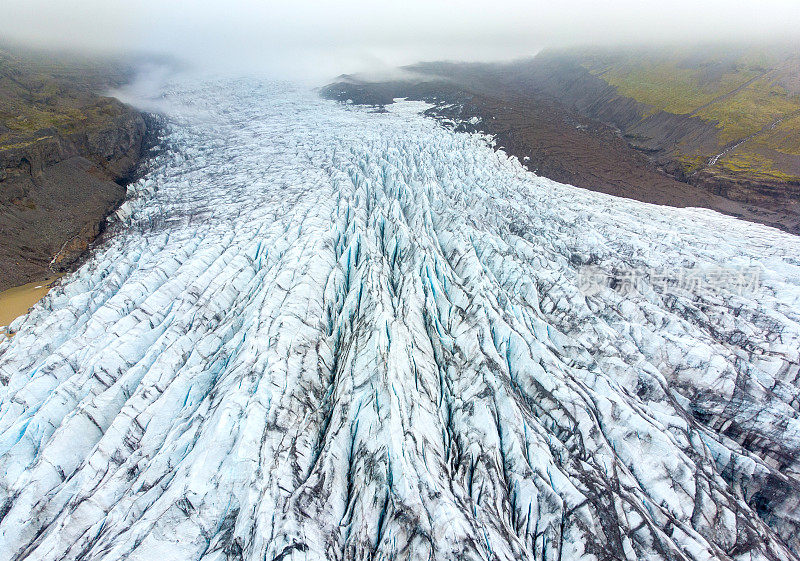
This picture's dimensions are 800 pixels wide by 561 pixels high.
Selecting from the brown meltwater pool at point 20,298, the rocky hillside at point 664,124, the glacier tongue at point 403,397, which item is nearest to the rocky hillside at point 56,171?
the brown meltwater pool at point 20,298

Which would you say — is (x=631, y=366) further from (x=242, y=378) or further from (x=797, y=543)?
(x=242, y=378)

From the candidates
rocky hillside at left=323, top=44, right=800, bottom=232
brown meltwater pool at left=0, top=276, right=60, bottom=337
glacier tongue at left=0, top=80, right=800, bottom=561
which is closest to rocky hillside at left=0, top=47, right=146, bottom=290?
brown meltwater pool at left=0, top=276, right=60, bottom=337

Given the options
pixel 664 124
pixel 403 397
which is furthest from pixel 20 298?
pixel 664 124

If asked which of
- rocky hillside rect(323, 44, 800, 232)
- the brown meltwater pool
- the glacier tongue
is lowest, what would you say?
the brown meltwater pool

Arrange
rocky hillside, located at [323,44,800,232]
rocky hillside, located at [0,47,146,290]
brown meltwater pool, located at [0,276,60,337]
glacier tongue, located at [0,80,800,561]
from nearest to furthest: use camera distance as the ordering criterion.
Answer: glacier tongue, located at [0,80,800,561] → brown meltwater pool, located at [0,276,60,337] → rocky hillside, located at [0,47,146,290] → rocky hillside, located at [323,44,800,232]

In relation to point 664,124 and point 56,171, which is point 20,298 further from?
point 664,124

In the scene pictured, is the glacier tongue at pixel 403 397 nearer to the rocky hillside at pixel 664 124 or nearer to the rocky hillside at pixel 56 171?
the rocky hillside at pixel 56 171

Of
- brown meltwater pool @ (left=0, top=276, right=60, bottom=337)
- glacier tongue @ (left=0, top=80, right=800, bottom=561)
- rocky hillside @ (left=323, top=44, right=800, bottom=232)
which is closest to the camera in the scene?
glacier tongue @ (left=0, top=80, right=800, bottom=561)

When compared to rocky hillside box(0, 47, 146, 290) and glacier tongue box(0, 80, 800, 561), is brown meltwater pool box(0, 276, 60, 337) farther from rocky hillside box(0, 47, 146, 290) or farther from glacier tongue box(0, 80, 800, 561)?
glacier tongue box(0, 80, 800, 561)
